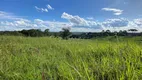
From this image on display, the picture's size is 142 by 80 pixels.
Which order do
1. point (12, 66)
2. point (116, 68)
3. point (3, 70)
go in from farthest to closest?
point (12, 66), point (3, 70), point (116, 68)

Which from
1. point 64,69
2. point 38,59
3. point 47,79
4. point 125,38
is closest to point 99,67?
point 64,69

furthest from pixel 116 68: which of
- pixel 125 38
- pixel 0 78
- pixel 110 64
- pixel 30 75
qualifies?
pixel 125 38

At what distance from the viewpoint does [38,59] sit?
3439 mm

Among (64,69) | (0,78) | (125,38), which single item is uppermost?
(125,38)

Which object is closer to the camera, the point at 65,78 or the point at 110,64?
the point at 65,78

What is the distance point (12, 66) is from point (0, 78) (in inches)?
19.8

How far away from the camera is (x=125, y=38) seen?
4457mm

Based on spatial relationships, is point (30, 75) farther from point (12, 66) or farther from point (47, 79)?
point (12, 66)

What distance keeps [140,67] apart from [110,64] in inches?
15.6

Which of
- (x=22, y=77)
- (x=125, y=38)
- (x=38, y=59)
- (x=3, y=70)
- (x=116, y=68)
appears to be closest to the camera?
(x=116, y=68)

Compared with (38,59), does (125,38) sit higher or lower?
higher

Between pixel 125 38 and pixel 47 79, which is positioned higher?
pixel 125 38

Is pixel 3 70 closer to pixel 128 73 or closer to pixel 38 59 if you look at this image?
pixel 38 59

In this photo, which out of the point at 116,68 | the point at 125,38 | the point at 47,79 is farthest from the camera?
the point at 125,38
